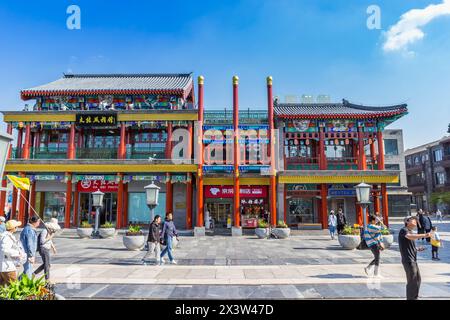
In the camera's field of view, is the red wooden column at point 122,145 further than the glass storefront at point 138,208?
No

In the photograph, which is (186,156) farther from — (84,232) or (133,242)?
(133,242)

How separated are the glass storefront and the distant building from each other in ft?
134

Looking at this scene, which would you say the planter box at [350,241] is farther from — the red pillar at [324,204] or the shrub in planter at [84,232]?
the shrub in planter at [84,232]

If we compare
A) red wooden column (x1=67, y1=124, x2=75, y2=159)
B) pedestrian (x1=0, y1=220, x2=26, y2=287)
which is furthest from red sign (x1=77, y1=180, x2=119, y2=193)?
pedestrian (x1=0, y1=220, x2=26, y2=287)

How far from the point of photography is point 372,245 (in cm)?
842

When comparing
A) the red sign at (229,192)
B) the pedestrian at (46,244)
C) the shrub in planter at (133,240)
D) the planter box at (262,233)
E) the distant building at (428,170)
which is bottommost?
the planter box at (262,233)

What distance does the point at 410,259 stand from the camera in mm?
5293

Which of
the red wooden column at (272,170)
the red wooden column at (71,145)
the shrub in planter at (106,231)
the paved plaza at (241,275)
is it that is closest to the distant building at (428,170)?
the red wooden column at (272,170)

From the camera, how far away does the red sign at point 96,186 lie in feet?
79.4

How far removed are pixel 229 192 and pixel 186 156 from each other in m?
4.73

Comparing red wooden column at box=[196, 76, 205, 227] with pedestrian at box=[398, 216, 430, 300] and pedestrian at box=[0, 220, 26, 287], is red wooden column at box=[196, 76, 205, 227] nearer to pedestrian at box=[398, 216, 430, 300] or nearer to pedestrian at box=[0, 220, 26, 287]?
pedestrian at box=[0, 220, 26, 287]

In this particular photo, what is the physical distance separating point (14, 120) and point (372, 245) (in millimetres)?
26630

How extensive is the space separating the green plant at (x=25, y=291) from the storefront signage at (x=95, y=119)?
845 inches
